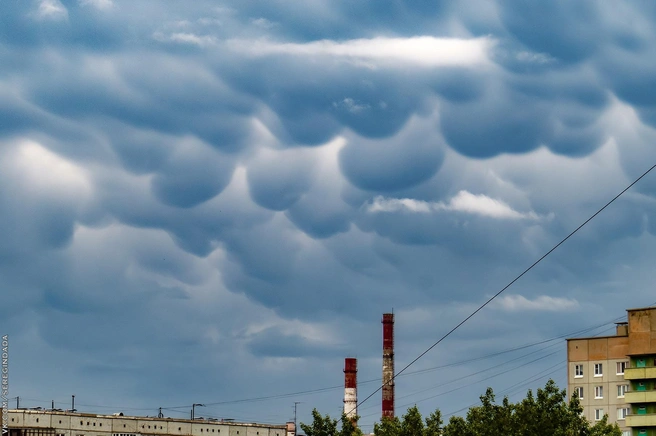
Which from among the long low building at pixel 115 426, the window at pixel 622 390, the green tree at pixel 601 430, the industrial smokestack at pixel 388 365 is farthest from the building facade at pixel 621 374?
the long low building at pixel 115 426

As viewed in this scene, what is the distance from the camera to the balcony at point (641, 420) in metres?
147

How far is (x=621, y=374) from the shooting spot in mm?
152750

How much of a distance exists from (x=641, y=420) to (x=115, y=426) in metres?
68.0

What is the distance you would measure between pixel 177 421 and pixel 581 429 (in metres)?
82.2

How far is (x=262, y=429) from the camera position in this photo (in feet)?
558

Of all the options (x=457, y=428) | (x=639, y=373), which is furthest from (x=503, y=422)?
(x=639, y=373)

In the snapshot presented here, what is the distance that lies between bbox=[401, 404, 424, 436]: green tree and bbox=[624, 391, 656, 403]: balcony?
63.4m

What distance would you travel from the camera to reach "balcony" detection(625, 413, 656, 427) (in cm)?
14725

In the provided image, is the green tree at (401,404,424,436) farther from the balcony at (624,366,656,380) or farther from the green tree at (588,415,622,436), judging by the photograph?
the balcony at (624,366,656,380)

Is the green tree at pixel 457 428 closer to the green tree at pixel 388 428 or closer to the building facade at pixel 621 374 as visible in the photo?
the green tree at pixel 388 428

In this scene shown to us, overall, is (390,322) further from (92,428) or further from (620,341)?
(92,428)

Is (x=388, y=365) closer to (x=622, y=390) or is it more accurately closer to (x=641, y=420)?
(x=622, y=390)

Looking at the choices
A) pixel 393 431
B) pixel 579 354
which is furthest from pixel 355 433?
pixel 579 354

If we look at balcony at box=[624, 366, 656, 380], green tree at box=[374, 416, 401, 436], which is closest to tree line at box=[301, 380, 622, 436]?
green tree at box=[374, 416, 401, 436]
